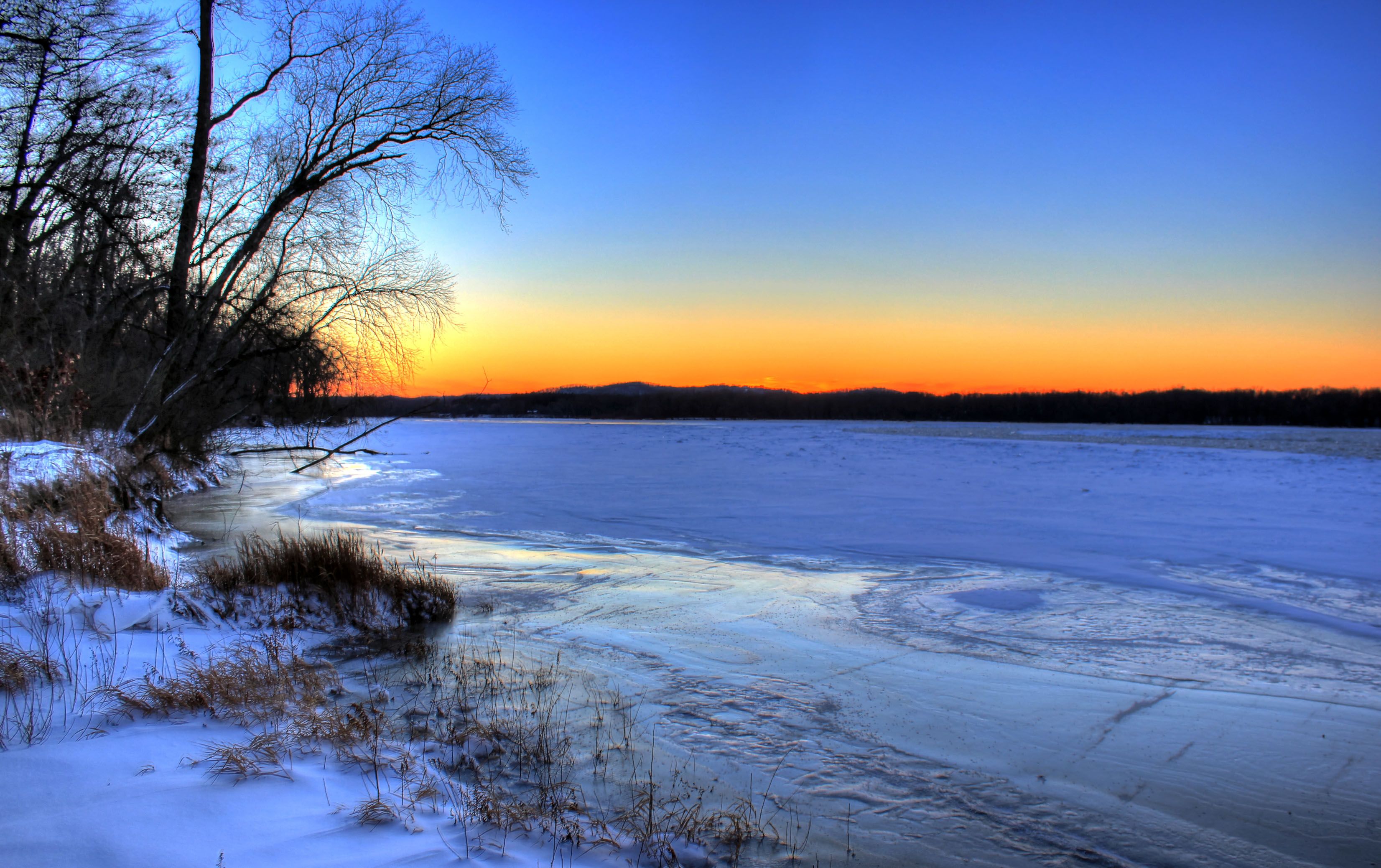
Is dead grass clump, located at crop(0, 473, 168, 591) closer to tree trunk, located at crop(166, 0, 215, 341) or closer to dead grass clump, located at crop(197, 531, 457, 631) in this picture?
dead grass clump, located at crop(197, 531, 457, 631)

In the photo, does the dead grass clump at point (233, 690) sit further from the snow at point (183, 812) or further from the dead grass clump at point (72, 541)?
the dead grass clump at point (72, 541)

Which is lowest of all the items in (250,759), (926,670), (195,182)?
(926,670)

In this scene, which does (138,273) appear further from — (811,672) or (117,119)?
(811,672)

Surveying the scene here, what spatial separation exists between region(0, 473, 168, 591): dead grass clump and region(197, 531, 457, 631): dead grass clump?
0.57 m

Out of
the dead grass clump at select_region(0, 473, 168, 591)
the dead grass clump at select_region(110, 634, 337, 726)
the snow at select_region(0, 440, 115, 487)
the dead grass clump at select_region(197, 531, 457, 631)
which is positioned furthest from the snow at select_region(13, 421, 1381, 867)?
the snow at select_region(0, 440, 115, 487)

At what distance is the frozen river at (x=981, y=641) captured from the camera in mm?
3752

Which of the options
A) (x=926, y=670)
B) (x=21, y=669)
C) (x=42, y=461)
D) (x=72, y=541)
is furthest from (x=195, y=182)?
(x=926, y=670)

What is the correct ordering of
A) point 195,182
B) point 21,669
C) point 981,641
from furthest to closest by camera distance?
point 195,182
point 981,641
point 21,669

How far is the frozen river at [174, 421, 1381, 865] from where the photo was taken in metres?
3.75

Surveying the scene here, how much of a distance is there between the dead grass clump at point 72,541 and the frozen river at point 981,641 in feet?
9.50

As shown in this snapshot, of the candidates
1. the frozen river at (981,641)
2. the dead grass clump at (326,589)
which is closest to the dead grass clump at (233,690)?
the dead grass clump at (326,589)

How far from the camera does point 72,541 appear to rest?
5902 millimetres

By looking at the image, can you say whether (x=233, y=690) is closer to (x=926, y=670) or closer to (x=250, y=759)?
(x=250, y=759)

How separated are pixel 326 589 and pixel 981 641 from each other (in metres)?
5.68
